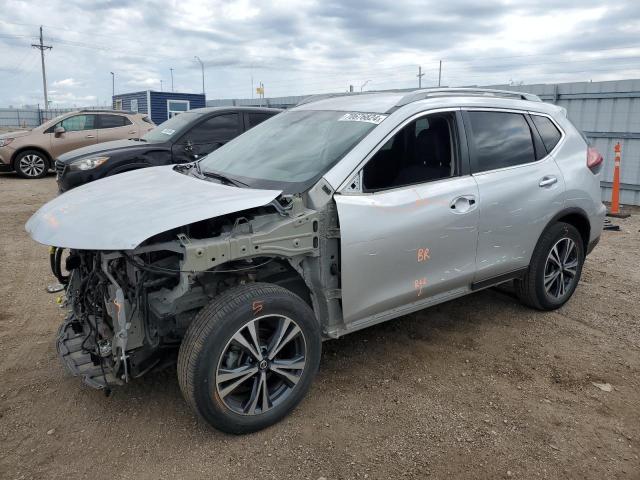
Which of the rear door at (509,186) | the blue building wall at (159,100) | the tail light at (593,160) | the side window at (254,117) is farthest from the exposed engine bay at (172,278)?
the blue building wall at (159,100)

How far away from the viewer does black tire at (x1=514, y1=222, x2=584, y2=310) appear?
4.35 meters

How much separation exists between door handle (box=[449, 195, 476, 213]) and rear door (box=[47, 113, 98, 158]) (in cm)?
1149

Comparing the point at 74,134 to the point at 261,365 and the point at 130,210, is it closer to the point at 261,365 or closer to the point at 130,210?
the point at 130,210

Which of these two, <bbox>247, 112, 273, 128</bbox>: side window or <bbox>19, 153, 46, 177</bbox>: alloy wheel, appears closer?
<bbox>247, 112, 273, 128</bbox>: side window

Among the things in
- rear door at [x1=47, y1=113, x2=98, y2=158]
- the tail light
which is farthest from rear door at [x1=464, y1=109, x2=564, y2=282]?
rear door at [x1=47, y1=113, x2=98, y2=158]

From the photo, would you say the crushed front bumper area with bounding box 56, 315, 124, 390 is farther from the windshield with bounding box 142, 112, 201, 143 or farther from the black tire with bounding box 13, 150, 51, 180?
the black tire with bounding box 13, 150, 51, 180

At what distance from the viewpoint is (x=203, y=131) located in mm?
8453

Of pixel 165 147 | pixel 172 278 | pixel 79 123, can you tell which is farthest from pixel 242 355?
pixel 79 123

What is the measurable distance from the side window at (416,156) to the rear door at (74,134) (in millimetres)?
11232

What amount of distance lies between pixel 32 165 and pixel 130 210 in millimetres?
11875

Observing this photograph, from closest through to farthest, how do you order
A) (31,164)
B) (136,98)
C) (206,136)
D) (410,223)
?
1. (410,223)
2. (206,136)
3. (31,164)
4. (136,98)

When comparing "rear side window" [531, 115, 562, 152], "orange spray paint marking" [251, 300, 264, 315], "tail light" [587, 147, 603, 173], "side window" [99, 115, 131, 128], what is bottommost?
"orange spray paint marking" [251, 300, 264, 315]

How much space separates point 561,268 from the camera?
4605 millimetres

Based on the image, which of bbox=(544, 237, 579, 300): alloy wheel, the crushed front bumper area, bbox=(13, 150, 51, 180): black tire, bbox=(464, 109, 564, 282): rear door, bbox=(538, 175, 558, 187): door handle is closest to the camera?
the crushed front bumper area
